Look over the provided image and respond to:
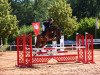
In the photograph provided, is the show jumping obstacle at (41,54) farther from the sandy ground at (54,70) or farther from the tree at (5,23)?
the tree at (5,23)

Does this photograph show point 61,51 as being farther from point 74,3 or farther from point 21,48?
point 74,3

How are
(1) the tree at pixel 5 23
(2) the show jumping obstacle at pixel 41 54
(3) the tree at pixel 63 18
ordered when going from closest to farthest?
(2) the show jumping obstacle at pixel 41 54
(1) the tree at pixel 5 23
(3) the tree at pixel 63 18

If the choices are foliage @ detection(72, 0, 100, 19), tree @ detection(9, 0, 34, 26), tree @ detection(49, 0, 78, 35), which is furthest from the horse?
tree @ detection(9, 0, 34, 26)

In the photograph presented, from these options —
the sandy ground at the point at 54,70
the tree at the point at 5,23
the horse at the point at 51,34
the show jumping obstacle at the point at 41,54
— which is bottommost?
the sandy ground at the point at 54,70

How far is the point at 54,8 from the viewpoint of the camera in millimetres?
46781

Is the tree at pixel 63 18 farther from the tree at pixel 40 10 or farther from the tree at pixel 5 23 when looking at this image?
the tree at pixel 40 10

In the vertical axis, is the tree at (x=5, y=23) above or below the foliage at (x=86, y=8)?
below

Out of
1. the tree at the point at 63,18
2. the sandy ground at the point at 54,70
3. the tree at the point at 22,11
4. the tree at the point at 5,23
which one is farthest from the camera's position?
the tree at the point at 22,11

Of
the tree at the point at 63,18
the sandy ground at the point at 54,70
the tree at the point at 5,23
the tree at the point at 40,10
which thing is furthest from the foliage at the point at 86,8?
the sandy ground at the point at 54,70

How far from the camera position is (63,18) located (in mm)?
45938

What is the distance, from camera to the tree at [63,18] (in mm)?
45250

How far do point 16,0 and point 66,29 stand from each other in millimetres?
36546

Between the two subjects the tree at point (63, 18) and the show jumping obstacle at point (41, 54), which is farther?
the tree at point (63, 18)

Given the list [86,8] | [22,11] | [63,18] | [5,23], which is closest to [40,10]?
[22,11]
